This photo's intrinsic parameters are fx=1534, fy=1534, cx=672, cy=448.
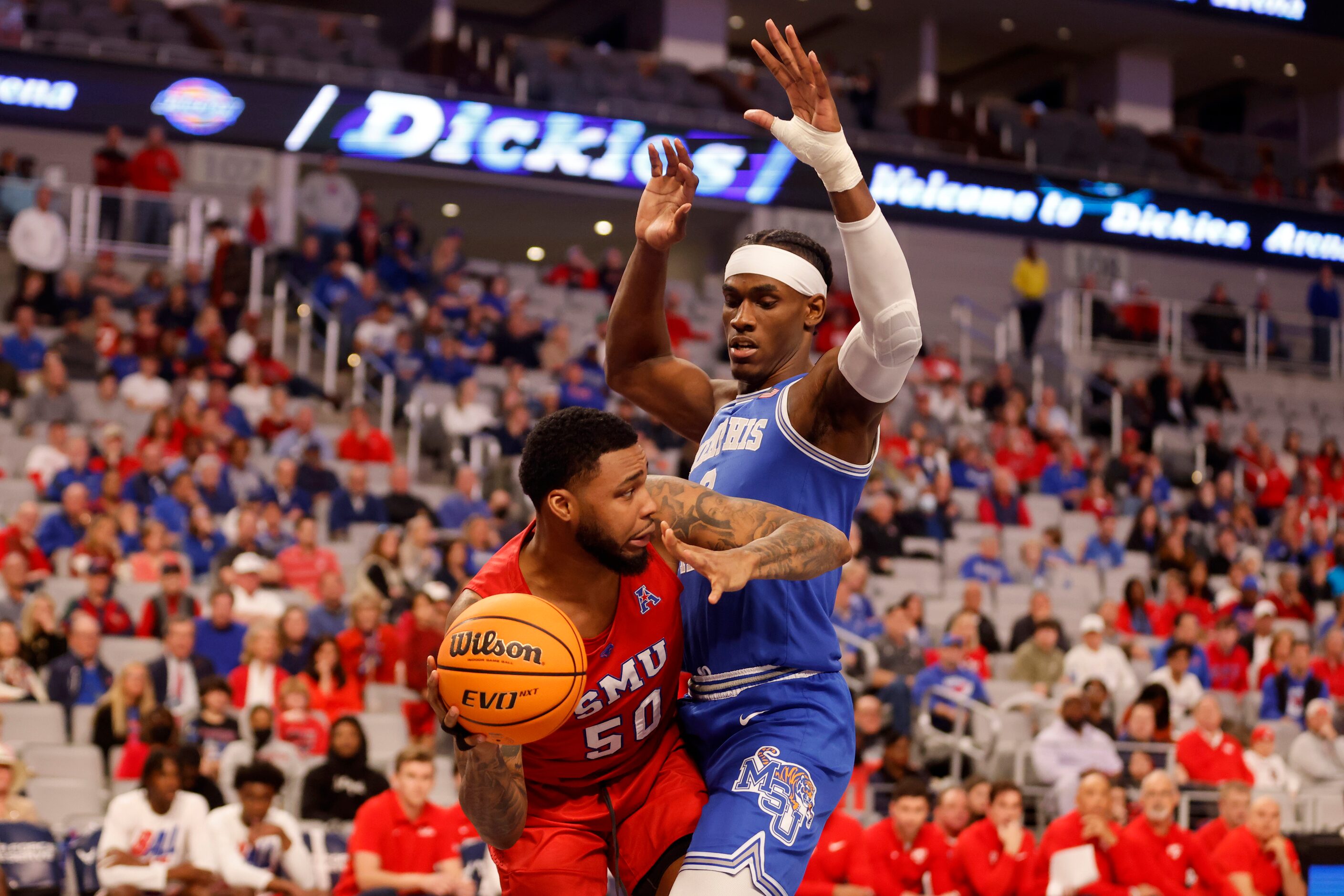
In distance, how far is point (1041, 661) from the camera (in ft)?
43.1

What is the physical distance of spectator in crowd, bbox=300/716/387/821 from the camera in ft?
30.9

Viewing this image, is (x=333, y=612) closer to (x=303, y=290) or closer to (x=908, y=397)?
(x=303, y=290)

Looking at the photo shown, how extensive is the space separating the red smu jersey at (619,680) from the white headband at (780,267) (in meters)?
0.86

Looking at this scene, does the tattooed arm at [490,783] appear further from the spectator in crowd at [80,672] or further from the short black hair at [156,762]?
the spectator in crowd at [80,672]

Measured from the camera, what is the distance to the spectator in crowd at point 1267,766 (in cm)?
1196

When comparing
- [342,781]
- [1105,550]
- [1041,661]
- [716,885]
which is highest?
[1105,550]

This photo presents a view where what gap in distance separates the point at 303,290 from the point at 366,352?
67.8 inches

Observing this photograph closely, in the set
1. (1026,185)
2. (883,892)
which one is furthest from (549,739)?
(1026,185)

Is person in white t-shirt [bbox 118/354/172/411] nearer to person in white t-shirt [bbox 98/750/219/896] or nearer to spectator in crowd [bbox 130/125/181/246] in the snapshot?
spectator in crowd [bbox 130/125/181/246]

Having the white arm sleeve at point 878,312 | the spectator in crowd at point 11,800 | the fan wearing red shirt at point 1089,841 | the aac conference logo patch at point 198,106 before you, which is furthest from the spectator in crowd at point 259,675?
the aac conference logo patch at point 198,106

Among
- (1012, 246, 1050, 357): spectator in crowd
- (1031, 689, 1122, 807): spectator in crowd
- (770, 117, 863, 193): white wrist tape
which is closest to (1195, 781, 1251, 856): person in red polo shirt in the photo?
(1031, 689, 1122, 807): spectator in crowd

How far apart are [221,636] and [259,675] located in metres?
0.68

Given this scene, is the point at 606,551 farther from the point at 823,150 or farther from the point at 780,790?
the point at 823,150

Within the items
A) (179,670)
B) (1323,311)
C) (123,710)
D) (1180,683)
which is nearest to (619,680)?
(123,710)
